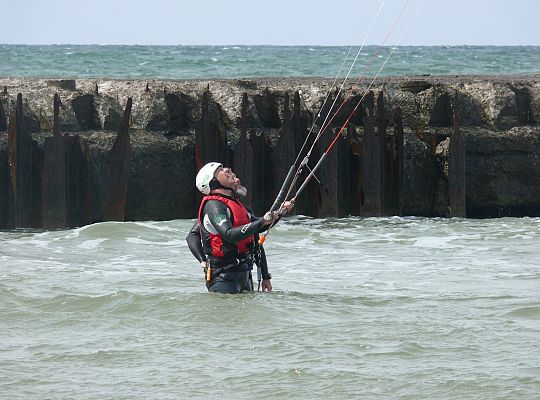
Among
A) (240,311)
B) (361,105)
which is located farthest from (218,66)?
(240,311)

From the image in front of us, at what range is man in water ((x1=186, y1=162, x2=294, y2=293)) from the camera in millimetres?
10649

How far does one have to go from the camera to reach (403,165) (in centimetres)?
1834

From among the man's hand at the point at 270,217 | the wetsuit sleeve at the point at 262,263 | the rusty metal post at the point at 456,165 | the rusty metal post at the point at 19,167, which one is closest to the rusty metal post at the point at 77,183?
the rusty metal post at the point at 19,167

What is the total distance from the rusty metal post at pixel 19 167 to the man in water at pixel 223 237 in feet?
21.7

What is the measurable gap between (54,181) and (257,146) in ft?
9.81

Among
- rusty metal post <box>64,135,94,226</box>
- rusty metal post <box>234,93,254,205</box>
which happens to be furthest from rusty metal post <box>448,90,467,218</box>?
rusty metal post <box>64,135,94,226</box>

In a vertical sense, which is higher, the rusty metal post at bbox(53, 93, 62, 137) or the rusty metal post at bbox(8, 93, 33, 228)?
the rusty metal post at bbox(53, 93, 62, 137)

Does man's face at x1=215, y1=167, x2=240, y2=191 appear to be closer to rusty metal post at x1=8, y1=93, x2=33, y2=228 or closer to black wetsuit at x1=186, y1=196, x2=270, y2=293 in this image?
black wetsuit at x1=186, y1=196, x2=270, y2=293

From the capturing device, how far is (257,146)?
58.8 ft

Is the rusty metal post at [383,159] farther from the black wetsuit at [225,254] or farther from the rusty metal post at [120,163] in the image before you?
the black wetsuit at [225,254]

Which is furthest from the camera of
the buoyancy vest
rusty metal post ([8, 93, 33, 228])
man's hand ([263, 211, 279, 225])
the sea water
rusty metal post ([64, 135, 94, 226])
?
rusty metal post ([64, 135, 94, 226])

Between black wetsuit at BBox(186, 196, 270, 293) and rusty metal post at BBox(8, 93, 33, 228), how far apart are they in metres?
6.59

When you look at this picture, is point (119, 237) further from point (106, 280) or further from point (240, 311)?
point (240, 311)

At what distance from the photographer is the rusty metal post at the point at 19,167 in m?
17.0
